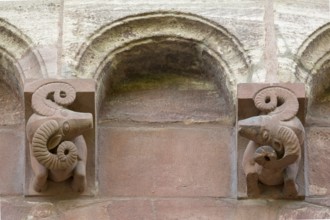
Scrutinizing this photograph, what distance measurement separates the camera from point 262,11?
23.4ft

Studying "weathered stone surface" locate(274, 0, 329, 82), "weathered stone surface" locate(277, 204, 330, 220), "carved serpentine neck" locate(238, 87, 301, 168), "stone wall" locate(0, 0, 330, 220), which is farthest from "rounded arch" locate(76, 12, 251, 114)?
"weathered stone surface" locate(277, 204, 330, 220)

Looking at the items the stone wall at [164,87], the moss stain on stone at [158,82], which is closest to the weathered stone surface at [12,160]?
the stone wall at [164,87]

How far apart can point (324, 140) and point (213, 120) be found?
15.0 inches

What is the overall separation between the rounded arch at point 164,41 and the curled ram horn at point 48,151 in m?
0.35

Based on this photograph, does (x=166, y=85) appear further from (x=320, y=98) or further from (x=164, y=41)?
(x=320, y=98)

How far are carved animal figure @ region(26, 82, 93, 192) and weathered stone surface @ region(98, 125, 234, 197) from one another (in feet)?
0.56

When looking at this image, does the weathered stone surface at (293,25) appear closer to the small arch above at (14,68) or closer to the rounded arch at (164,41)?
the rounded arch at (164,41)

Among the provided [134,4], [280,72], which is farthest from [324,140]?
[134,4]

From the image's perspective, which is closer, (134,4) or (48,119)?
(48,119)

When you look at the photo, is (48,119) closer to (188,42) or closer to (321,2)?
(188,42)

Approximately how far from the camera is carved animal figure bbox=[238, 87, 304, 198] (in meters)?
6.66

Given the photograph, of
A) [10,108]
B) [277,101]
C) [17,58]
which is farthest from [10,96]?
[277,101]

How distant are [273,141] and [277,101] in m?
0.16

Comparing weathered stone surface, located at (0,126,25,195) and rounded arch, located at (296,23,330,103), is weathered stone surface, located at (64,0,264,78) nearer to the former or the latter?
rounded arch, located at (296,23,330,103)
